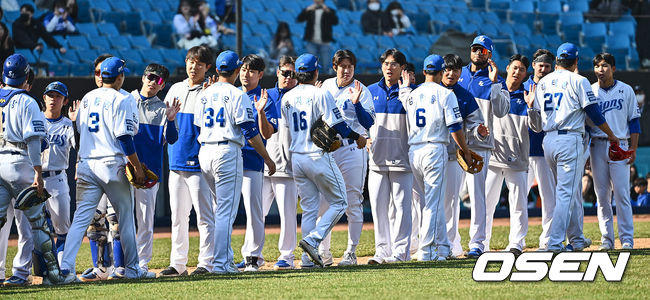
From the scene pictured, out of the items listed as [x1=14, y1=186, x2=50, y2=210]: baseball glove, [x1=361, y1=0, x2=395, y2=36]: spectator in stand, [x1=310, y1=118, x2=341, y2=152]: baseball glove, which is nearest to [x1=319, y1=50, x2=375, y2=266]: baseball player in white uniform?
[x1=310, y1=118, x2=341, y2=152]: baseball glove

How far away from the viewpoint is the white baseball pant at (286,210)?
314 inches

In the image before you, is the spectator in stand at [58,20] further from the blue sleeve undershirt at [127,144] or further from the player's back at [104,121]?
the blue sleeve undershirt at [127,144]

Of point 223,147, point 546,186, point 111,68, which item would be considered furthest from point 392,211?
point 111,68

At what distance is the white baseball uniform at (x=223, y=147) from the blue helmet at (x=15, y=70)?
4.23 feet

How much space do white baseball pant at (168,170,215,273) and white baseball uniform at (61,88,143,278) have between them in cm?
60

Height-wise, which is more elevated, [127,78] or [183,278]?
[127,78]

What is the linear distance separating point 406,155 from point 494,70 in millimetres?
1114

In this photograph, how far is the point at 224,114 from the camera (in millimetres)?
7191

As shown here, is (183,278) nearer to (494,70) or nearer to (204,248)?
(204,248)

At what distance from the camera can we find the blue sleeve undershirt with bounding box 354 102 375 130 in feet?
25.5

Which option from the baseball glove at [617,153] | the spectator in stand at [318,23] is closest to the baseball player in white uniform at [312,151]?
the baseball glove at [617,153]

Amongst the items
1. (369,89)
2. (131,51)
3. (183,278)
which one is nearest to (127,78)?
(131,51)

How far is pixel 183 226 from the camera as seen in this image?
7.74m

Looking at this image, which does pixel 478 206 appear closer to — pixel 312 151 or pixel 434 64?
pixel 434 64
